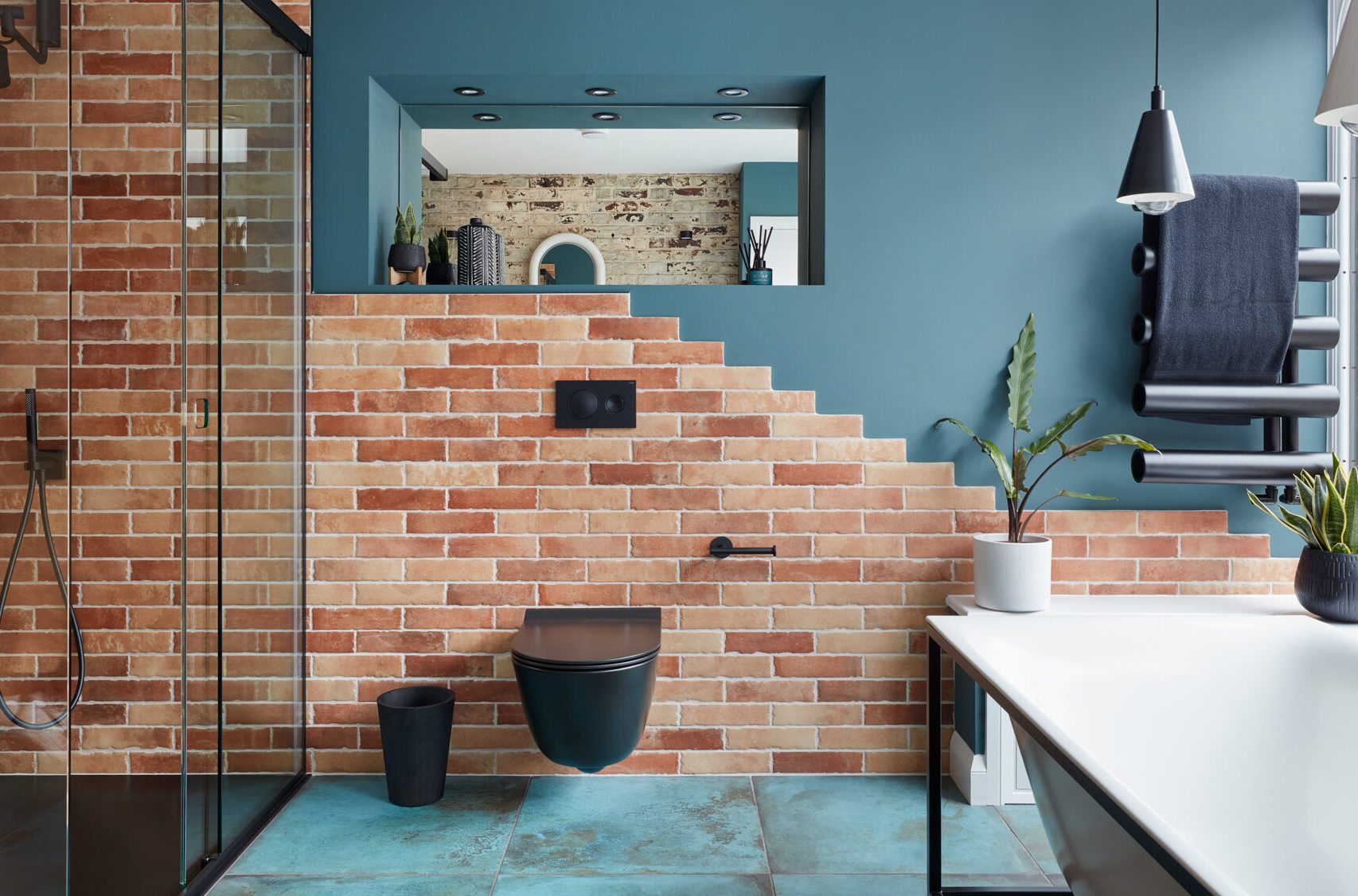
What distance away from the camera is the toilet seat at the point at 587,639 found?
218 cm

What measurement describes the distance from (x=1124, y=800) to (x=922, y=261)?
6.12 ft

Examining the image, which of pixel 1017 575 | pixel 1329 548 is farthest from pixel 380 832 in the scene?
pixel 1329 548

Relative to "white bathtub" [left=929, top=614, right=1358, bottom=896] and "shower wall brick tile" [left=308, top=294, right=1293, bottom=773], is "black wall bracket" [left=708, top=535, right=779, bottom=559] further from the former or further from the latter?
"white bathtub" [left=929, top=614, right=1358, bottom=896]

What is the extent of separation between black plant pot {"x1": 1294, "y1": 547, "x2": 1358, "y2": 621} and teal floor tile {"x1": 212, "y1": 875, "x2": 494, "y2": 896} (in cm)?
210

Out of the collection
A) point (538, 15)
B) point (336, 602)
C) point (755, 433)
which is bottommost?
point (336, 602)

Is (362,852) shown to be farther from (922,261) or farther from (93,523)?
(922,261)

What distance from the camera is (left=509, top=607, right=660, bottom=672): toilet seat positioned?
2176 mm

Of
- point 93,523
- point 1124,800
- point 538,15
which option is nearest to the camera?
point 1124,800

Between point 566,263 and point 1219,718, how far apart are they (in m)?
2.02

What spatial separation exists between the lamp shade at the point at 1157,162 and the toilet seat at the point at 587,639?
1.51 metres

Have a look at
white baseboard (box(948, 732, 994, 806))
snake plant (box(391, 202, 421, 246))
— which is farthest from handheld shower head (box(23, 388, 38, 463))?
white baseboard (box(948, 732, 994, 806))

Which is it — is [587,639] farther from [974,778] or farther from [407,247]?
[407,247]

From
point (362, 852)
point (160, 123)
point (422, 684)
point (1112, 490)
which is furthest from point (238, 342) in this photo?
point (1112, 490)

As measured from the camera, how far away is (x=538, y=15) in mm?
2664
